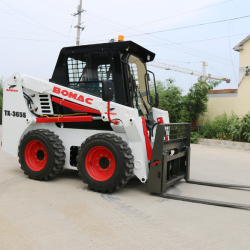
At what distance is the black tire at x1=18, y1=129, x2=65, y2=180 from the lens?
17.8ft

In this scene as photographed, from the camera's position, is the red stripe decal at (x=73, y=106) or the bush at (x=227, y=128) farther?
the bush at (x=227, y=128)

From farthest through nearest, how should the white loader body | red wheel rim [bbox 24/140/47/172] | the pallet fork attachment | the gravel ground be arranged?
red wheel rim [bbox 24/140/47/172], the white loader body, the pallet fork attachment, the gravel ground

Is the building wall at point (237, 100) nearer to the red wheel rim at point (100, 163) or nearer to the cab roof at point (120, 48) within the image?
the cab roof at point (120, 48)

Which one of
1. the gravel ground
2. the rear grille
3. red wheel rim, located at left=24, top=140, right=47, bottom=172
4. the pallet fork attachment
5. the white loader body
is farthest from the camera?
the rear grille

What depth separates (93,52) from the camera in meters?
5.45

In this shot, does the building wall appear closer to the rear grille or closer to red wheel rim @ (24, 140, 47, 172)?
the rear grille

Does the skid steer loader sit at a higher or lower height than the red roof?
lower

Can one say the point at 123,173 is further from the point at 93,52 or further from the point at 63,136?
the point at 93,52

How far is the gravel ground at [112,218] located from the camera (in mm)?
3143

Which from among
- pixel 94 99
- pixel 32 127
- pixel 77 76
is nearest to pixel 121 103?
pixel 94 99

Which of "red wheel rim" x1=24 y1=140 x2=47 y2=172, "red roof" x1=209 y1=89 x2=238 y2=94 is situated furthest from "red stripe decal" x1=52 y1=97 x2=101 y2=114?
"red roof" x1=209 y1=89 x2=238 y2=94

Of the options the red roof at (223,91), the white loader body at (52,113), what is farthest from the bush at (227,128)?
the white loader body at (52,113)

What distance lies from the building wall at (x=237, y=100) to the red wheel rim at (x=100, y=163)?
10091mm

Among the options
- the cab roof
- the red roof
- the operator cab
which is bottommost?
the operator cab
